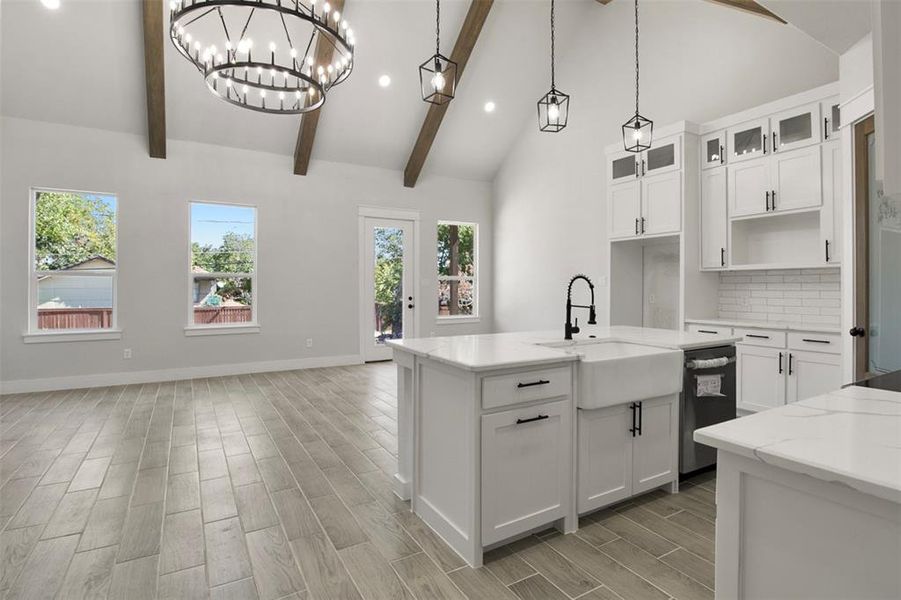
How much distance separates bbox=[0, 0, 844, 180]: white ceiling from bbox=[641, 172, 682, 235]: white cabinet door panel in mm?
991

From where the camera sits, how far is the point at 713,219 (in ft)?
14.9

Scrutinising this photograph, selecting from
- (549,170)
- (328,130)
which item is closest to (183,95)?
(328,130)

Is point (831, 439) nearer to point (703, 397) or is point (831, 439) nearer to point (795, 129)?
point (703, 397)

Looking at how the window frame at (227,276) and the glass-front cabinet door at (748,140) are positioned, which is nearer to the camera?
the glass-front cabinet door at (748,140)

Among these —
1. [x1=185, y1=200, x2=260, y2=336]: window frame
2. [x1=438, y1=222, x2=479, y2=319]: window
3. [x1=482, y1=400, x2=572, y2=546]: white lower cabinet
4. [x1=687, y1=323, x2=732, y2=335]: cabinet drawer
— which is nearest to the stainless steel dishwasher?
[x1=482, y1=400, x2=572, y2=546]: white lower cabinet

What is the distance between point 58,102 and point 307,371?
164 inches

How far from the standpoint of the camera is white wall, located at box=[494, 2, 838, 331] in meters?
4.48

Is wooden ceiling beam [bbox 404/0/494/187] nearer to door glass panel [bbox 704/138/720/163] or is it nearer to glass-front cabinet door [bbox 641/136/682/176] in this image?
glass-front cabinet door [bbox 641/136/682/176]

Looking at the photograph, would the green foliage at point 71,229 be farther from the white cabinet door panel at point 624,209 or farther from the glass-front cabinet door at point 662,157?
the glass-front cabinet door at point 662,157

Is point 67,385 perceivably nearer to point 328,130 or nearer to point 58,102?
point 58,102

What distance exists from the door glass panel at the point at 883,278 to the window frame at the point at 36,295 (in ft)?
23.1

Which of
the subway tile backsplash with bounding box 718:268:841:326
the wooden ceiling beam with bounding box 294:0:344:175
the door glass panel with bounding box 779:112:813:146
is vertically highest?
the wooden ceiling beam with bounding box 294:0:344:175

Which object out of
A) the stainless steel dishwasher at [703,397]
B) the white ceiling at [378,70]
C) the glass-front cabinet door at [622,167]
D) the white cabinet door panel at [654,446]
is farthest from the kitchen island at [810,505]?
the white ceiling at [378,70]

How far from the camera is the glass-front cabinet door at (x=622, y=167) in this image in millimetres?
5098
